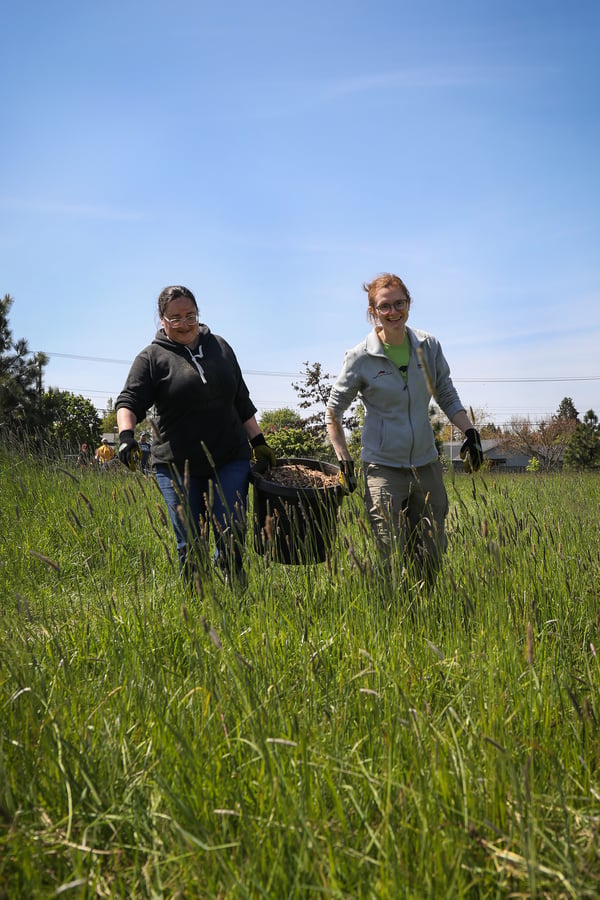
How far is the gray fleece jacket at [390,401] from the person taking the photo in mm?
A: 3879

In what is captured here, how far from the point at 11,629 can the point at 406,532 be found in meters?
2.29

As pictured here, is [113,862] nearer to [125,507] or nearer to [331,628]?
[331,628]

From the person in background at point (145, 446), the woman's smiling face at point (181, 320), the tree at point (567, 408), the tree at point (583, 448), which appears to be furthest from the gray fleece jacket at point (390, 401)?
the tree at point (567, 408)

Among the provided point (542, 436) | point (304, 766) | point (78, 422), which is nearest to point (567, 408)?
point (542, 436)

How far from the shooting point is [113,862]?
1.59 m

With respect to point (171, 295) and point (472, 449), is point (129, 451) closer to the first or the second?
point (171, 295)

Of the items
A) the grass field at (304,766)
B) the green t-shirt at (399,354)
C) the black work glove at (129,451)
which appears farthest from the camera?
the green t-shirt at (399,354)

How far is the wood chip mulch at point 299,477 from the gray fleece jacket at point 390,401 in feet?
1.00

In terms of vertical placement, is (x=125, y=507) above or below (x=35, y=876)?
above

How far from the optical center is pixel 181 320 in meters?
4.01

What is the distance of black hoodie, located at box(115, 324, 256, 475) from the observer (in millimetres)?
4012

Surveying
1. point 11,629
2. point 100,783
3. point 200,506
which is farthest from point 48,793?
point 200,506

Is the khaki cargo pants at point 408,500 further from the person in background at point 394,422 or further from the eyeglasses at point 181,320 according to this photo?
the eyeglasses at point 181,320

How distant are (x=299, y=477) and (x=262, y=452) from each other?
0.30 meters
